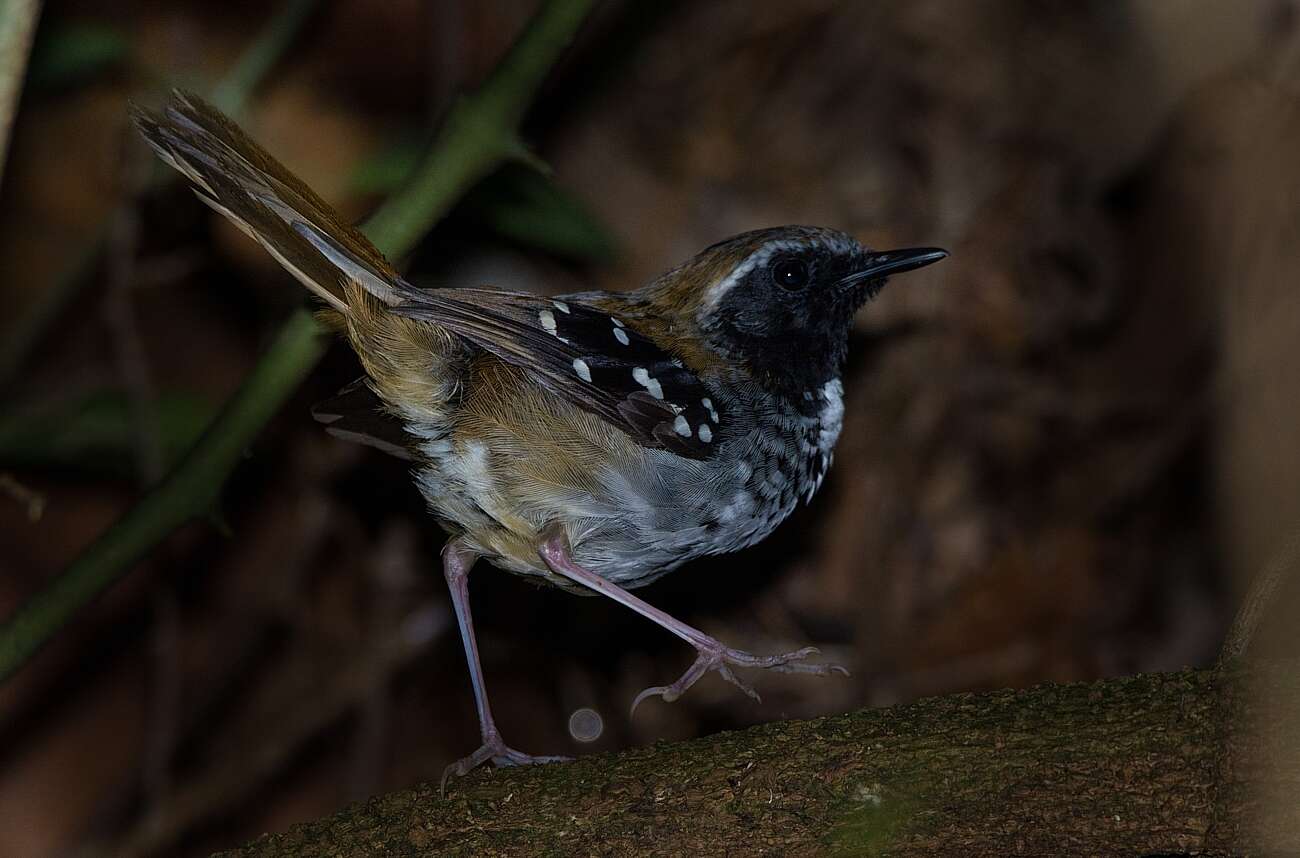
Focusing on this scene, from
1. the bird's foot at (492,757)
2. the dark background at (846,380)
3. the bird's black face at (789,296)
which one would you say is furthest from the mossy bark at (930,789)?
the dark background at (846,380)

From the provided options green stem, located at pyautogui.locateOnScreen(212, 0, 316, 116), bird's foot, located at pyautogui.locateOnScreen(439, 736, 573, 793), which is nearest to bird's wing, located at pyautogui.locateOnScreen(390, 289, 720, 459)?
bird's foot, located at pyautogui.locateOnScreen(439, 736, 573, 793)

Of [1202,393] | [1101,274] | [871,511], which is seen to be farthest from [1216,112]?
[871,511]

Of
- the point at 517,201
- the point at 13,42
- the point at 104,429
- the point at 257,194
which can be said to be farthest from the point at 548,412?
the point at 104,429

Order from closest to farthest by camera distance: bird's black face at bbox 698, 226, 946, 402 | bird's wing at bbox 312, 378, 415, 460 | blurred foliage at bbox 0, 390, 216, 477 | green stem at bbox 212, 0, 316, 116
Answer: bird's wing at bbox 312, 378, 415, 460, bird's black face at bbox 698, 226, 946, 402, blurred foliage at bbox 0, 390, 216, 477, green stem at bbox 212, 0, 316, 116

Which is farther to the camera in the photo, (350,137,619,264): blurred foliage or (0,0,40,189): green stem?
(350,137,619,264): blurred foliage

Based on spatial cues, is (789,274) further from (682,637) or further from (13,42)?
(13,42)

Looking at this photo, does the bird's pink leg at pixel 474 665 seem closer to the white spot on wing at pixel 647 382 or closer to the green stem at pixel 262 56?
the white spot on wing at pixel 647 382

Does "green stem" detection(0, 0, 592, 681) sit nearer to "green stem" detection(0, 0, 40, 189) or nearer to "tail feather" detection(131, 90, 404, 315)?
"tail feather" detection(131, 90, 404, 315)
